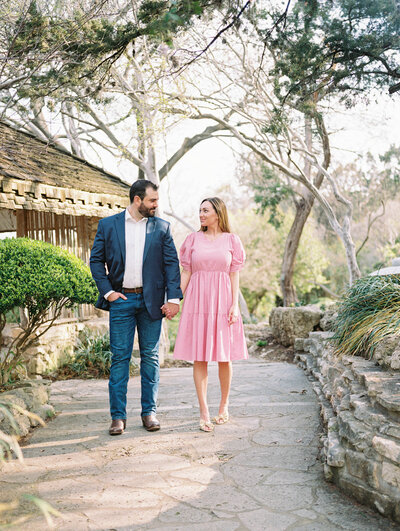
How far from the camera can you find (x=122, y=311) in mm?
4621

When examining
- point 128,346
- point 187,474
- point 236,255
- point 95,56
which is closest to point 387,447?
point 187,474

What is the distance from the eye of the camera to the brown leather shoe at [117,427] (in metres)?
4.61

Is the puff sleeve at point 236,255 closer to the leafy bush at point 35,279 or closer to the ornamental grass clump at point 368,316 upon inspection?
the ornamental grass clump at point 368,316

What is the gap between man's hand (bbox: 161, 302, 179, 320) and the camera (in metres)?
4.57

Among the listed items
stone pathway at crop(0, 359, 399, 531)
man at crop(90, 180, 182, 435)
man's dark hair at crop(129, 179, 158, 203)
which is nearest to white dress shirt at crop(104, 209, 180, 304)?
man at crop(90, 180, 182, 435)

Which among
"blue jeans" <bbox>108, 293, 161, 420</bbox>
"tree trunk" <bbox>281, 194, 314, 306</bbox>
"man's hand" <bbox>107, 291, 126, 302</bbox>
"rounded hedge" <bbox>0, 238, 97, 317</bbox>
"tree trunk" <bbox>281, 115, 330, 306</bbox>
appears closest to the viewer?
"man's hand" <bbox>107, 291, 126, 302</bbox>

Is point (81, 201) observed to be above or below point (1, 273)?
→ above

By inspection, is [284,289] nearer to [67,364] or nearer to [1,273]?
[67,364]

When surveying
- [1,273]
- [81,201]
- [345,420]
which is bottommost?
[345,420]

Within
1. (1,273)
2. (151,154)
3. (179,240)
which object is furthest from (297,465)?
(179,240)

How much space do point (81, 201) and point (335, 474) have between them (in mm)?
6239

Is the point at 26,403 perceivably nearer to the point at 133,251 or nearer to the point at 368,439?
the point at 133,251

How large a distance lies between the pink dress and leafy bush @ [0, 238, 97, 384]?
1535 millimetres

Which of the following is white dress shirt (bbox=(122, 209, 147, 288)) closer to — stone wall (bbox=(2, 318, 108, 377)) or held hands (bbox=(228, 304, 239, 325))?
held hands (bbox=(228, 304, 239, 325))
